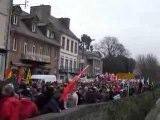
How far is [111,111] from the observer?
46.2ft

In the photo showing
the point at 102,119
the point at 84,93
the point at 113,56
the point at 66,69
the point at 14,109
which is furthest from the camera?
the point at 113,56

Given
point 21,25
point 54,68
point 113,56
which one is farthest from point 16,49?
point 113,56

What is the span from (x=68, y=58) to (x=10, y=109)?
5383 centimetres

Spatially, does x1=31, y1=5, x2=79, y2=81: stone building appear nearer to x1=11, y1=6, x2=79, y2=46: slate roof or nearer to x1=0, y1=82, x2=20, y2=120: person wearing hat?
x1=11, y1=6, x2=79, y2=46: slate roof

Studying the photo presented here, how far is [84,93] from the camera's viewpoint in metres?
18.0

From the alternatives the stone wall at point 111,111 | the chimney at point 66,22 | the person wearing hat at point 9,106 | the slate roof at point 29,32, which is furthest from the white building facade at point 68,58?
the person wearing hat at point 9,106

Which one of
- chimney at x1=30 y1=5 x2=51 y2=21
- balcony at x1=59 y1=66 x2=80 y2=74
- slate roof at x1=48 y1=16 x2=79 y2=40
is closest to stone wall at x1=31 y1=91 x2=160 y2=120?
balcony at x1=59 y1=66 x2=80 y2=74

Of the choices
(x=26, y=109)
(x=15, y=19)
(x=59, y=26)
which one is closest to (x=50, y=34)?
(x=59, y=26)

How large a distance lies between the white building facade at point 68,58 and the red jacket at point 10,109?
47.8 metres

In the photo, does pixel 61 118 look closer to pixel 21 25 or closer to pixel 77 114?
pixel 77 114

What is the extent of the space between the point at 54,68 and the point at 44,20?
7.09 metres

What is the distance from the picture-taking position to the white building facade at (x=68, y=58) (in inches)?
2281

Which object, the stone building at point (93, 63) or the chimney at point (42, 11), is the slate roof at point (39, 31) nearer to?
the chimney at point (42, 11)

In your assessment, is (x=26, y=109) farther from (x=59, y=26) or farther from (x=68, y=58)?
(x=59, y=26)
